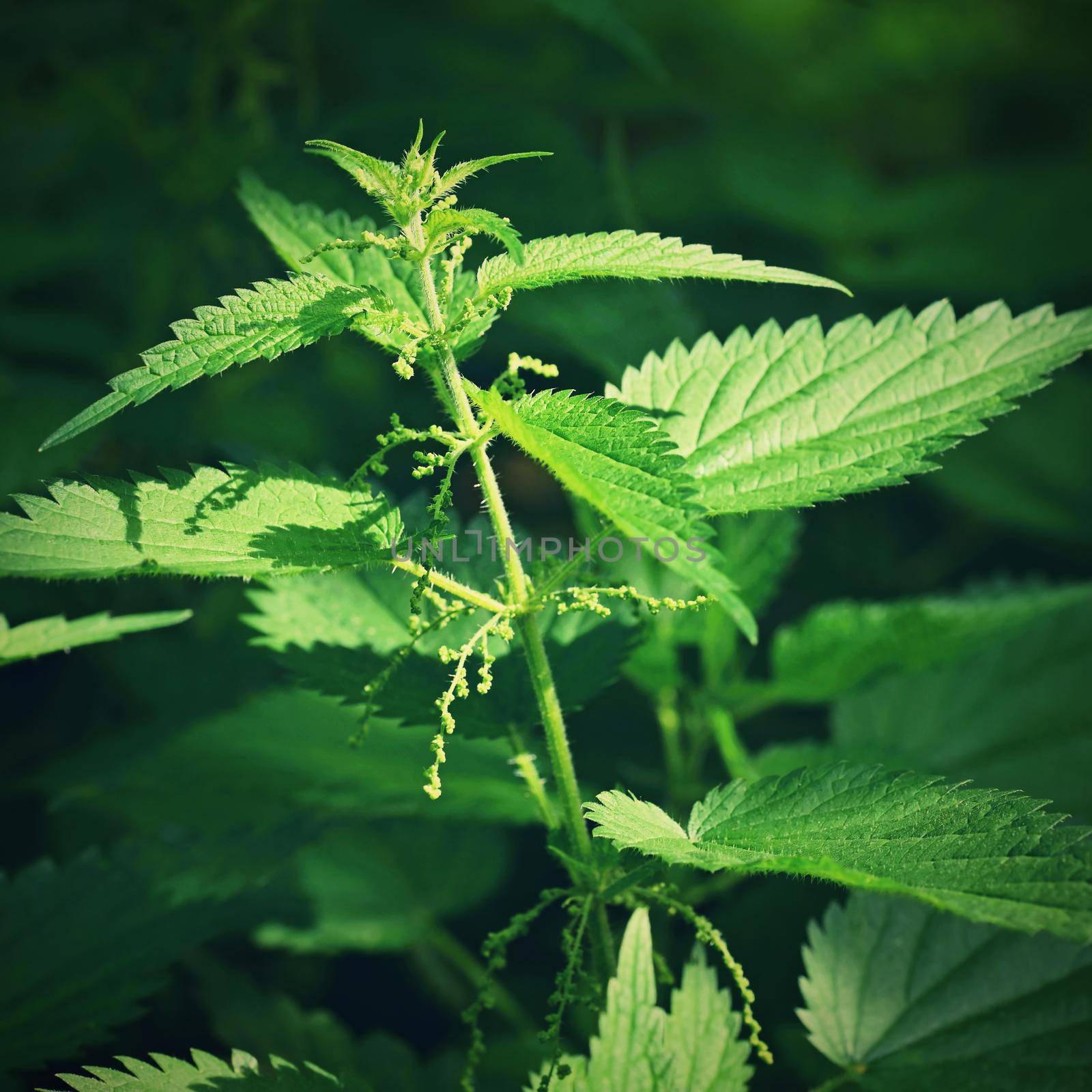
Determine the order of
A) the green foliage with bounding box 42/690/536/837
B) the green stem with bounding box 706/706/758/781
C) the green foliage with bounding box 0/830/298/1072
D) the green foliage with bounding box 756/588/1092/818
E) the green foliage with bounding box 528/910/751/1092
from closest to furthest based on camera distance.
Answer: the green foliage with bounding box 528/910/751/1092 < the green foliage with bounding box 0/830/298/1072 < the green foliage with bounding box 42/690/536/837 < the green stem with bounding box 706/706/758/781 < the green foliage with bounding box 756/588/1092/818

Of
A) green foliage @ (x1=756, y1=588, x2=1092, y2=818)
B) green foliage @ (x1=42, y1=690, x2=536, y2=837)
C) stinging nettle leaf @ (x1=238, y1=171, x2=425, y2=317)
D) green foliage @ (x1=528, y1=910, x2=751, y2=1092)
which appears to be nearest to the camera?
green foliage @ (x1=528, y1=910, x2=751, y2=1092)

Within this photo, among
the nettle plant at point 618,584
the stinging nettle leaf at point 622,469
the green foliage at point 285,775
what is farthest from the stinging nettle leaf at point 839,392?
the green foliage at point 285,775

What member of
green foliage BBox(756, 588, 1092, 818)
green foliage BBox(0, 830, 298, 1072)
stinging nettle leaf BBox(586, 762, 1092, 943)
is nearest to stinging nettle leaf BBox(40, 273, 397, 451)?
stinging nettle leaf BBox(586, 762, 1092, 943)

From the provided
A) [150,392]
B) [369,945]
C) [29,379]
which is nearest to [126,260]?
[29,379]

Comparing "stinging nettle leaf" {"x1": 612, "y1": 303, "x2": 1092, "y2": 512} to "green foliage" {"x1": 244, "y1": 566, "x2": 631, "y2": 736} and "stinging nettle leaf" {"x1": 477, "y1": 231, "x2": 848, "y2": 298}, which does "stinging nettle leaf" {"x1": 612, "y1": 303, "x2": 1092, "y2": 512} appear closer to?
"stinging nettle leaf" {"x1": 477, "y1": 231, "x2": 848, "y2": 298}

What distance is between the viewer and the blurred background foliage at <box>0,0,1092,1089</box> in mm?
1854

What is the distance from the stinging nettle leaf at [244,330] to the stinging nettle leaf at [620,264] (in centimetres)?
13

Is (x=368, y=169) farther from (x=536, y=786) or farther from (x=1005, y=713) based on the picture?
(x=1005, y=713)

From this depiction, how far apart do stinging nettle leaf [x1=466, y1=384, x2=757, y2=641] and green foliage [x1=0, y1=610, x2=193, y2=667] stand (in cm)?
42

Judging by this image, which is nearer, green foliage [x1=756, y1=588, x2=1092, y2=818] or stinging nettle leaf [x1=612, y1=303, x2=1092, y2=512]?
stinging nettle leaf [x1=612, y1=303, x2=1092, y2=512]

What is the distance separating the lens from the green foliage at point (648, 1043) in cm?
105

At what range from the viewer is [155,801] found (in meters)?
1.67

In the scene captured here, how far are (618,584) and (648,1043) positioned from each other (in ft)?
2.10

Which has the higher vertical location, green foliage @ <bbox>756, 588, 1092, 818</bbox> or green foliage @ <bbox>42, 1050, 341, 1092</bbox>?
green foliage @ <bbox>42, 1050, 341, 1092</bbox>
